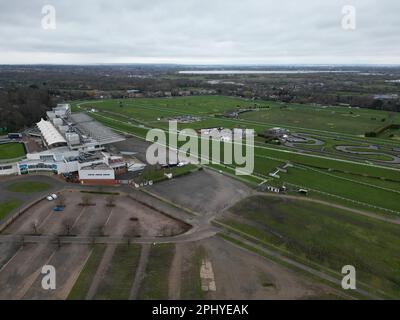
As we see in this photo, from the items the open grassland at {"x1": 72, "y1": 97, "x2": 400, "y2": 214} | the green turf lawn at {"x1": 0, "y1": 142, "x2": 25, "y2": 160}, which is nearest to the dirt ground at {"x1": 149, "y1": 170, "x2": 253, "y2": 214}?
the open grassland at {"x1": 72, "y1": 97, "x2": 400, "y2": 214}

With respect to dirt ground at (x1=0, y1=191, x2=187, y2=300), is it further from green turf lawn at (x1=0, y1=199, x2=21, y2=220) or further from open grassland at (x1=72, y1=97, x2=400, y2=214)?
open grassland at (x1=72, y1=97, x2=400, y2=214)

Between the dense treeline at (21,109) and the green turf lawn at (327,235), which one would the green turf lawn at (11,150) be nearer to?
the dense treeline at (21,109)

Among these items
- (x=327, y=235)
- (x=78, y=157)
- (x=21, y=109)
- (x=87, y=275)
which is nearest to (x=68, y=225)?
(x=87, y=275)

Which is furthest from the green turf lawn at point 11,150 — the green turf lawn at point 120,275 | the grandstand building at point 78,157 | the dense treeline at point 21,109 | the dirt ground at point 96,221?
the green turf lawn at point 120,275

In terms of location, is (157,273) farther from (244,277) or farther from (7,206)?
(7,206)

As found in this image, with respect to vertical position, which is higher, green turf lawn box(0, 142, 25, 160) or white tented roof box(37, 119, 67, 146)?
white tented roof box(37, 119, 67, 146)
